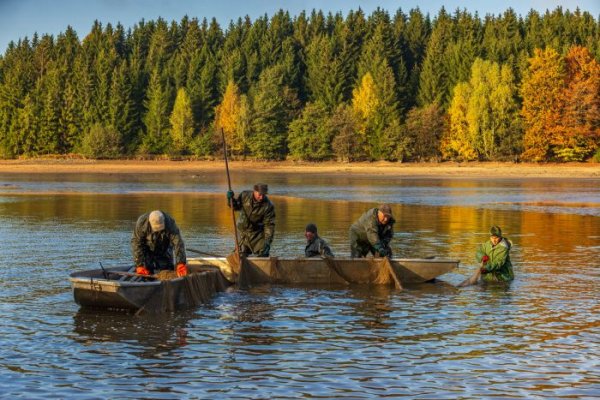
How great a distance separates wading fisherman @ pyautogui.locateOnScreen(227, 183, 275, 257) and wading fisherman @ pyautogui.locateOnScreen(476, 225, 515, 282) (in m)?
4.23

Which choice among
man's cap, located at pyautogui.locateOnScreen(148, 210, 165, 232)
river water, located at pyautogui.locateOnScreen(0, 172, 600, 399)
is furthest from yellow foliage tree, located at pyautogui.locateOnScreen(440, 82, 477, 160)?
man's cap, located at pyautogui.locateOnScreen(148, 210, 165, 232)

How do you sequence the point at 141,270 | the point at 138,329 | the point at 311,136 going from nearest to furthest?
the point at 138,329, the point at 141,270, the point at 311,136

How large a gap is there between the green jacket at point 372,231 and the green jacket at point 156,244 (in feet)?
13.4

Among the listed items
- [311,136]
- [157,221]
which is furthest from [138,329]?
[311,136]

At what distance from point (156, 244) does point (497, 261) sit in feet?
22.0

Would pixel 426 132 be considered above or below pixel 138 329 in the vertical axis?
above

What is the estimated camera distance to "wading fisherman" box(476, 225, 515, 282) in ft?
59.5

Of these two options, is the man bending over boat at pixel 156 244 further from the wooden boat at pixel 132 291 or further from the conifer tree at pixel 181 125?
the conifer tree at pixel 181 125

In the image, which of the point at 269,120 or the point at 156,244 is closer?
the point at 156,244

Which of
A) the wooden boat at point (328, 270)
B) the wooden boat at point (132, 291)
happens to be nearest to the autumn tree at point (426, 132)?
the wooden boat at point (328, 270)

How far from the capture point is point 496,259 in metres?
18.2

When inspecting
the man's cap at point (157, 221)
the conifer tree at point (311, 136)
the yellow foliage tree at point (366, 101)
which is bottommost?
the man's cap at point (157, 221)

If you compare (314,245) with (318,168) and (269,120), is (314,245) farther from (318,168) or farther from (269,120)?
(269,120)

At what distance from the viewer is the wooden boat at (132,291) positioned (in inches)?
565
